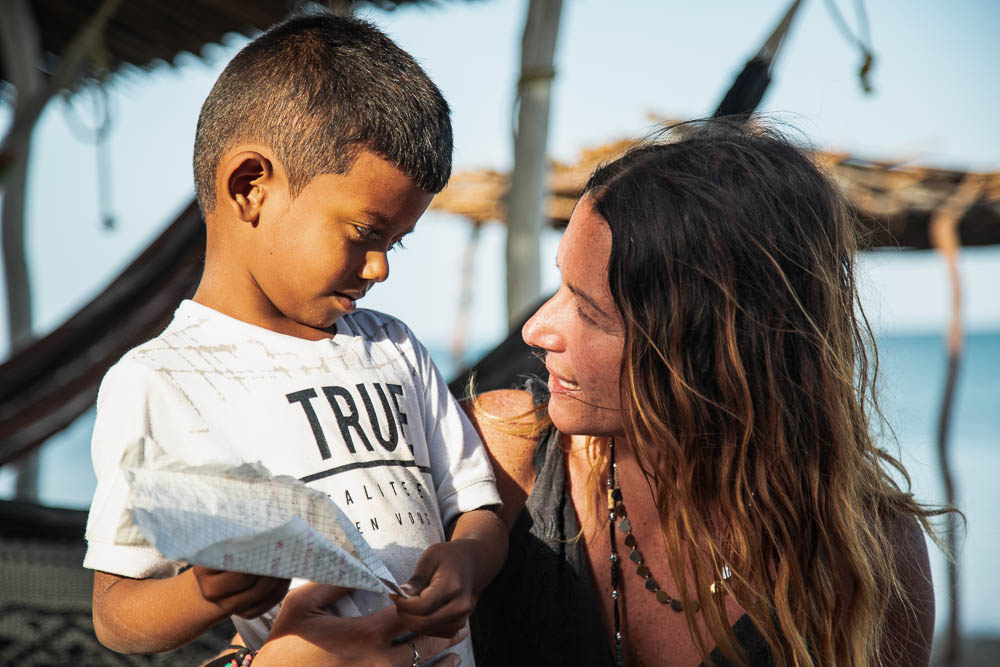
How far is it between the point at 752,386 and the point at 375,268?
21.8 inches

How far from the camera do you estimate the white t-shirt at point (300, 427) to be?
0.97 meters

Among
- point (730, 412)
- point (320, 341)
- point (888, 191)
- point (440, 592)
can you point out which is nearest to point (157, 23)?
point (320, 341)

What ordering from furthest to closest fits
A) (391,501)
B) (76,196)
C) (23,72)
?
(76,196), (23,72), (391,501)

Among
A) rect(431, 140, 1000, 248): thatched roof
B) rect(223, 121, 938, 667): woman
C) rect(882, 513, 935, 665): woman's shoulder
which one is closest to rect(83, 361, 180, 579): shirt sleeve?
rect(223, 121, 938, 667): woman

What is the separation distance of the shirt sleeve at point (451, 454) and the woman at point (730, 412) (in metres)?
0.14

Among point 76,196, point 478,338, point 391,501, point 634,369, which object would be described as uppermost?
point 634,369

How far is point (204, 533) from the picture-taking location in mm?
748

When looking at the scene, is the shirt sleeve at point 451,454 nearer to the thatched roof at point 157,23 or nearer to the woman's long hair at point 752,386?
the woman's long hair at point 752,386

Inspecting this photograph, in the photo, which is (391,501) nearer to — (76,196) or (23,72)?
(23,72)

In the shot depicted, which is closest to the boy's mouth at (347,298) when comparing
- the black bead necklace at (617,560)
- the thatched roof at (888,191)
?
the black bead necklace at (617,560)

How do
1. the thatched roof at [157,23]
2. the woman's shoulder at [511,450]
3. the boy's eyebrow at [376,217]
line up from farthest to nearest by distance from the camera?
the thatched roof at [157,23], the woman's shoulder at [511,450], the boy's eyebrow at [376,217]

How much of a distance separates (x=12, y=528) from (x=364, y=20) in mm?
1395

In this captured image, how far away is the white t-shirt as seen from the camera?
97 centimetres

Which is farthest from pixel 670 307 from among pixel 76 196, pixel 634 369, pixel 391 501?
pixel 76 196
